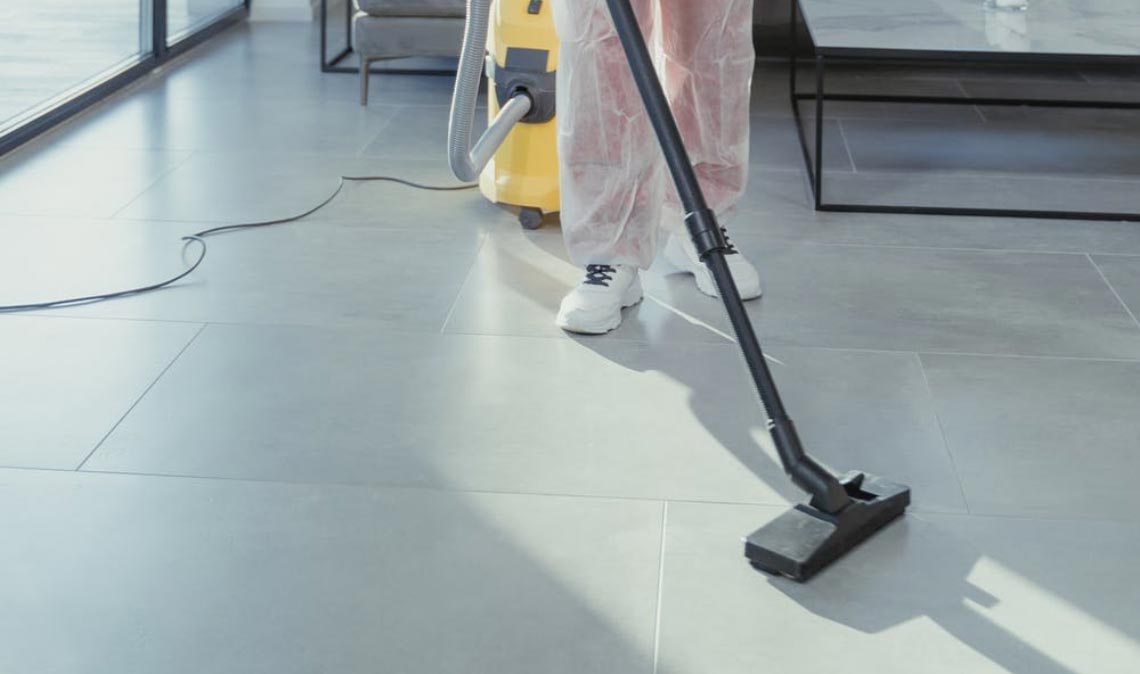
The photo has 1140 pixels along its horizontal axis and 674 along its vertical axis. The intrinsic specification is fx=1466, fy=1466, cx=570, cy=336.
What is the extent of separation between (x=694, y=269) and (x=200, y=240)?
Answer: 2.79 ft

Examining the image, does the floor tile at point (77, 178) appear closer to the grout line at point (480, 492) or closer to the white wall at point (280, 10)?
the grout line at point (480, 492)

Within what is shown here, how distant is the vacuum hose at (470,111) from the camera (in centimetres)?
201

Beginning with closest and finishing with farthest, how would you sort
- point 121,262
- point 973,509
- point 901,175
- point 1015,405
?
point 973,509 → point 1015,405 → point 121,262 → point 901,175

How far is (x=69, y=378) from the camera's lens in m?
1.95

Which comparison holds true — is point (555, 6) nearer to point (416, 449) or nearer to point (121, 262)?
point (416, 449)

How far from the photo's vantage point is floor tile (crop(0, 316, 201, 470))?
1.77 m

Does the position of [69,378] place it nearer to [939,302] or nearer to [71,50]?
[939,302]

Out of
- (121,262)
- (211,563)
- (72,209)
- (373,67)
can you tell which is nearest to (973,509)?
(211,563)

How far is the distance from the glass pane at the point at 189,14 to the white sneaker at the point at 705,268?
6.88ft

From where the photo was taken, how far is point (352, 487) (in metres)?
1.68

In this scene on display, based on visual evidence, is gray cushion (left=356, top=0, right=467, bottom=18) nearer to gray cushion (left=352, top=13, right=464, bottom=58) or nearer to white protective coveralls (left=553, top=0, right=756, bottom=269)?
gray cushion (left=352, top=13, right=464, bottom=58)

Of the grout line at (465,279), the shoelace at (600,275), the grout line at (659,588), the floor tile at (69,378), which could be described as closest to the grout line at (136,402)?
the floor tile at (69,378)

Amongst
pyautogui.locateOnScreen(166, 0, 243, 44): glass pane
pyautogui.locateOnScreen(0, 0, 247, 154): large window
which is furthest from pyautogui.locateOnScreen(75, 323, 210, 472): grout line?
pyautogui.locateOnScreen(166, 0, 243, 44): glass pane

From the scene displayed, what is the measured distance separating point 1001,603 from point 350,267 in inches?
51.3
